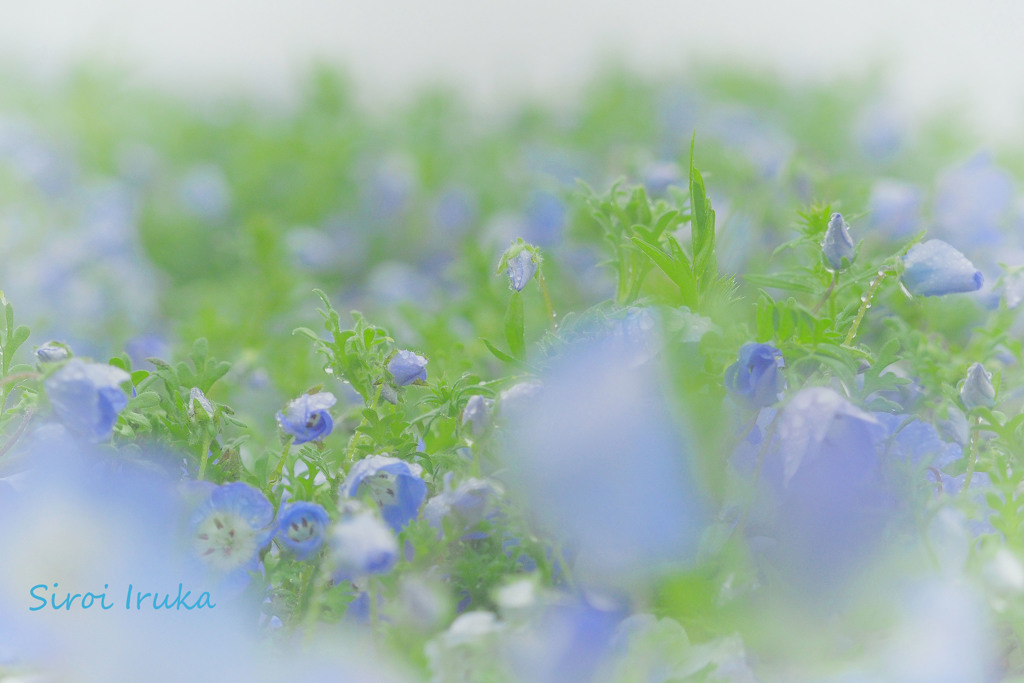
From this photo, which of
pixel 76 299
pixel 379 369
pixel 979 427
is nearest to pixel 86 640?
pixel 379 369

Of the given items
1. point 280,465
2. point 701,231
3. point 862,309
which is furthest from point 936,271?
point 280,465

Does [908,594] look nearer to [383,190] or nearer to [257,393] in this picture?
[257,393]

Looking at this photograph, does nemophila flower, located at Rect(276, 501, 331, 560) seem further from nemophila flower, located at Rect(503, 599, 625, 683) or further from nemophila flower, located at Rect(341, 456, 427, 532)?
nemophila flower, located at Rect(503, 599, 625, 683)

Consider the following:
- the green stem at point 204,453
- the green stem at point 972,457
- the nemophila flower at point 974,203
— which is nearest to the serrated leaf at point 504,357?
the green stem at point 204,453

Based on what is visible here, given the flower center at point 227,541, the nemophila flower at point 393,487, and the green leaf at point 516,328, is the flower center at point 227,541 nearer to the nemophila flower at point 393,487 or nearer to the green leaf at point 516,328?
the nemophila flower at point 393,487

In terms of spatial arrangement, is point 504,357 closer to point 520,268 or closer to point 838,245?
point 520,268
